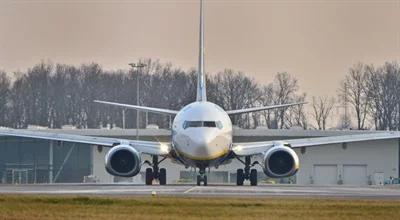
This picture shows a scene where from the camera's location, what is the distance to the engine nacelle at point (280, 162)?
6234 cm

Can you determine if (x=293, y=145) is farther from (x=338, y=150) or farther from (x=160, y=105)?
(x=160, y=105)

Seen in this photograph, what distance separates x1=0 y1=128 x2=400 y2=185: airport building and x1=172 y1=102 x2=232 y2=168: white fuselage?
29.9 metres

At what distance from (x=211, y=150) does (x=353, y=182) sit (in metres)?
37.9

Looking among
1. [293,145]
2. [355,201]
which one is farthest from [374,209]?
[293,145]

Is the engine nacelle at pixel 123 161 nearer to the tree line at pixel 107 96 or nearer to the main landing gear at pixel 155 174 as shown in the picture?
the main landing gear at pixel 155 174

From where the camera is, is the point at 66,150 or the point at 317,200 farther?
the point at 66,150

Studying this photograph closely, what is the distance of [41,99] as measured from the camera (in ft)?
501

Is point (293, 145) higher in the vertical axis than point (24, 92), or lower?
lower

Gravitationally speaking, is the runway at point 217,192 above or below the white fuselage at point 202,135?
below

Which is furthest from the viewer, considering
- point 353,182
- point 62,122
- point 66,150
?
point 62,122

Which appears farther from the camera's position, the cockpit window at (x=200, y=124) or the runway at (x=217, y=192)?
the cockpit window at (x=200, y=124)

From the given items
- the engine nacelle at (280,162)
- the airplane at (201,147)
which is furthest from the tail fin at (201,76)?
the engine nacelle at (280,162)

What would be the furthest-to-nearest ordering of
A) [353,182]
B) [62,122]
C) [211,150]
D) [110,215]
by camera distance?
[62,122], [353,182], [211,150], [110,215]

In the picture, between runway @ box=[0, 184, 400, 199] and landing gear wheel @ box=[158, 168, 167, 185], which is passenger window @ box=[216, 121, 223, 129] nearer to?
landing gear wheel @ box=[158, 168, 167, 185]
